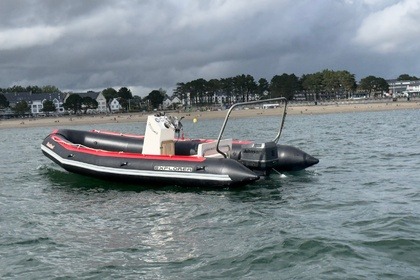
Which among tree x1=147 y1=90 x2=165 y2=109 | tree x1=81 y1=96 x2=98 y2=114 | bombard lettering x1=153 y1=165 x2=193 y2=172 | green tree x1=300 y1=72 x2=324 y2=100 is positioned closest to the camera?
bombard lettering x1=153 y1=165 x2=193 y2=172

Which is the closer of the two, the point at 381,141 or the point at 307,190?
the point at 307,190

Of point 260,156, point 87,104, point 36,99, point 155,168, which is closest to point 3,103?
point 36,99

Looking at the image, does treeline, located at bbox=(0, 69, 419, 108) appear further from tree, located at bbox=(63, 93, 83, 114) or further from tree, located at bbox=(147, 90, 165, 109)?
tree, located at bbox=(63, 93, 83, 114)

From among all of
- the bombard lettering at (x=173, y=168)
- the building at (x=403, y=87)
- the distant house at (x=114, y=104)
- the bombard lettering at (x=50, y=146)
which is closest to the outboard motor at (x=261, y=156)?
the bombard lettering at (x=173, y=168)

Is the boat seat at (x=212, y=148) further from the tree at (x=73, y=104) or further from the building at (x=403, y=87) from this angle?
the building at (x=403, y=87)

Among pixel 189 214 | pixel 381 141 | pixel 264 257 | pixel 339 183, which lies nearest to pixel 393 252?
pixel 264 257

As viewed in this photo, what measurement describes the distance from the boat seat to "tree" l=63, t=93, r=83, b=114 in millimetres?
108707

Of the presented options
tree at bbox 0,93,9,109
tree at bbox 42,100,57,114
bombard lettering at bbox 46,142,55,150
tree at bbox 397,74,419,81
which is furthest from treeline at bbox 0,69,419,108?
bombard lettering at bbox 46,142,55,150

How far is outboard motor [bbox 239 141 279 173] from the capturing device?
44.0 ft

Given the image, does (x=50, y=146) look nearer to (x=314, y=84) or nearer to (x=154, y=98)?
(x=314, y=84)

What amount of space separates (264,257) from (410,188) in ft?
19.3

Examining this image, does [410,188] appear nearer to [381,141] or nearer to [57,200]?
[57,200]

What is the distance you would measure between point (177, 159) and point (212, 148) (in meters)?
1.36

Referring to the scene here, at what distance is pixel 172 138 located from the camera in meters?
15.3
